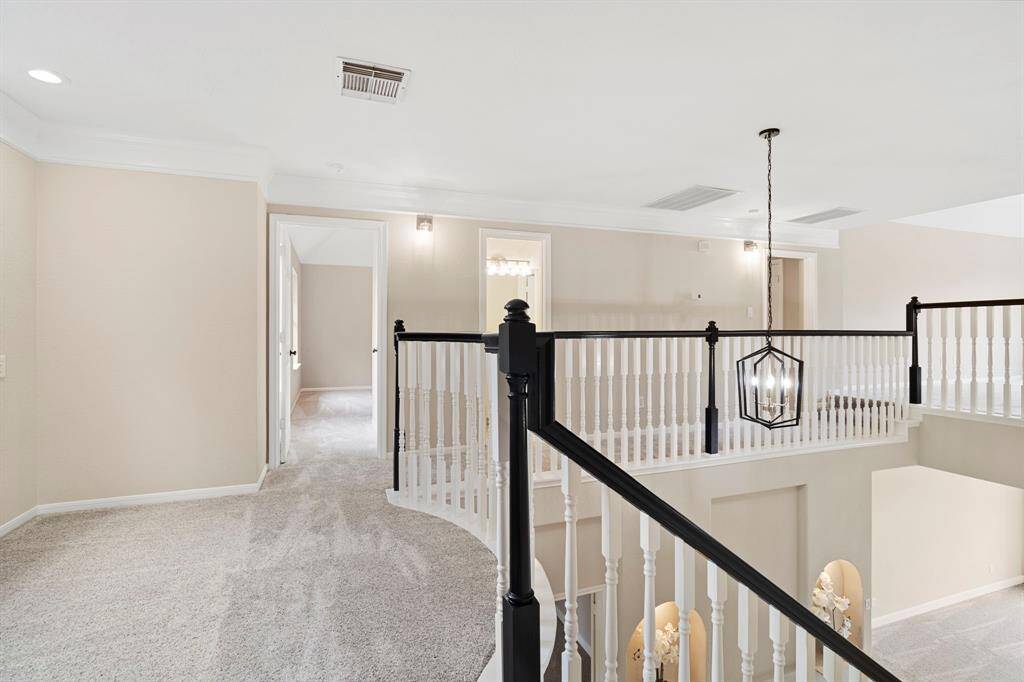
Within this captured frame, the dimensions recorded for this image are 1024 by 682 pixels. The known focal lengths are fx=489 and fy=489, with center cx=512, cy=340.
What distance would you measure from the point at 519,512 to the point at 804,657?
97 cm

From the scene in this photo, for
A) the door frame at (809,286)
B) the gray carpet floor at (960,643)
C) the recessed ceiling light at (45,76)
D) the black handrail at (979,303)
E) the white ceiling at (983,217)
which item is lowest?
the gray carpet floor at (960,643)

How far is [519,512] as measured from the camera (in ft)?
4.08

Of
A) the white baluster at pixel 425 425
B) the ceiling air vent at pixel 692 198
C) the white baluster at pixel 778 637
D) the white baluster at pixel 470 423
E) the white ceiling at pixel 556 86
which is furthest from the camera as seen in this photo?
the ceiling air vent at pixel 692 198

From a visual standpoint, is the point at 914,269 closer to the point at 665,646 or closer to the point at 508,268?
the point at 508,268

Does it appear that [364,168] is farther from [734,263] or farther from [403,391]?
[734,263]

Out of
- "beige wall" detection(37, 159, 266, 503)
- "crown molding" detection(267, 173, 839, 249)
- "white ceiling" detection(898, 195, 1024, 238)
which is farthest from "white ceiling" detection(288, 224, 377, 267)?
"white ceiling" detection(898, 195, 1024, 238)

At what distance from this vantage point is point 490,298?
337 inches

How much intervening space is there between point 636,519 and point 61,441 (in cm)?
385


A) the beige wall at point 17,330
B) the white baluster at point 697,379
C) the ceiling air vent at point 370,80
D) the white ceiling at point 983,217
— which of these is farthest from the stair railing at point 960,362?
the beige wall at point 17,330

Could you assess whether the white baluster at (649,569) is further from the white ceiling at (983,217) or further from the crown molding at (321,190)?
the white ceiling at (983,217)

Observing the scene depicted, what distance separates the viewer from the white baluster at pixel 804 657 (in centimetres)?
138

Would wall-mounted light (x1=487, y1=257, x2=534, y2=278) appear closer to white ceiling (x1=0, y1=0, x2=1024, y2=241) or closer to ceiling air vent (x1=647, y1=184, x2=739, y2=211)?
ceiling air vent (x1=647, y1=184, x2=739, y2=211)

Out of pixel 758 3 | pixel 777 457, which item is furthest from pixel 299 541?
pixel 777 457

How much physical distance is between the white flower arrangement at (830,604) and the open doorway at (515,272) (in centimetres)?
384
